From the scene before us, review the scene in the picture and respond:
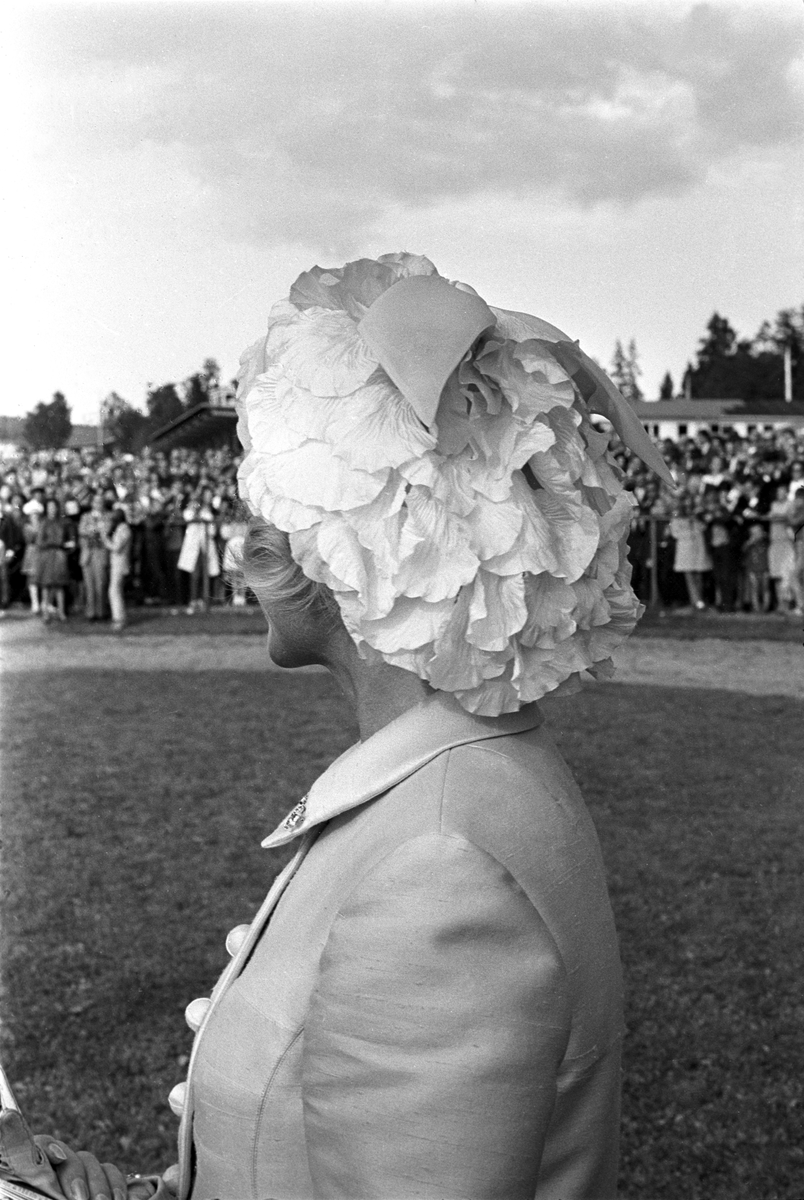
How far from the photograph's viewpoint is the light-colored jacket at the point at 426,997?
1.29 meters

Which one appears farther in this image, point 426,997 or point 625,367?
point 625,367

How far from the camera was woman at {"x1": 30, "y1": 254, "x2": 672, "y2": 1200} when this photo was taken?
130cm

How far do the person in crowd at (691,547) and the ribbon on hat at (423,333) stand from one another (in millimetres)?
14740

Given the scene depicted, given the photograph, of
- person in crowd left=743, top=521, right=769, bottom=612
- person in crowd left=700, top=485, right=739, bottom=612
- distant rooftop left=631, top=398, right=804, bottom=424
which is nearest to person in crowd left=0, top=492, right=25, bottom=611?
person in crowd left=700, top=485, right=739, bottom=612

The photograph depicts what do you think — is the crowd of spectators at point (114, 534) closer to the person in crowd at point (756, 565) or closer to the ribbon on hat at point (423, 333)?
the person in crowd at point (756, 565)

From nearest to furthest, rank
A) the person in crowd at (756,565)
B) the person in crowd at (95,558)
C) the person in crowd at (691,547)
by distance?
1. the person in crowd at (756,565)
2. the person in crowd at (691,547)
3. the person in crowd at (95,558)

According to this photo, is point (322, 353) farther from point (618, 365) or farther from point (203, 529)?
point (203, 529)

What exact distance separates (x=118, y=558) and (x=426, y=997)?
15968 millimetres

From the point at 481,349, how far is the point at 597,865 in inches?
24.2

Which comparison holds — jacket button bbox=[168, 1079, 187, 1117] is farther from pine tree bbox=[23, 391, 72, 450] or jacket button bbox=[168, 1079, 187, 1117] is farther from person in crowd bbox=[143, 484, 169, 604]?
person in crowd bbox=[143, 484, 169, 604]

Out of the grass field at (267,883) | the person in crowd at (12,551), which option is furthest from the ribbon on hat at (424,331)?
the person in crowd at (12,551)

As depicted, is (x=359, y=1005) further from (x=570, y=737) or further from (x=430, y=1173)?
(x=570, y=737)

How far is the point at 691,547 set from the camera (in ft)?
52.2

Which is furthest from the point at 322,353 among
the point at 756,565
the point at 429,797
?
the point at 756,565
